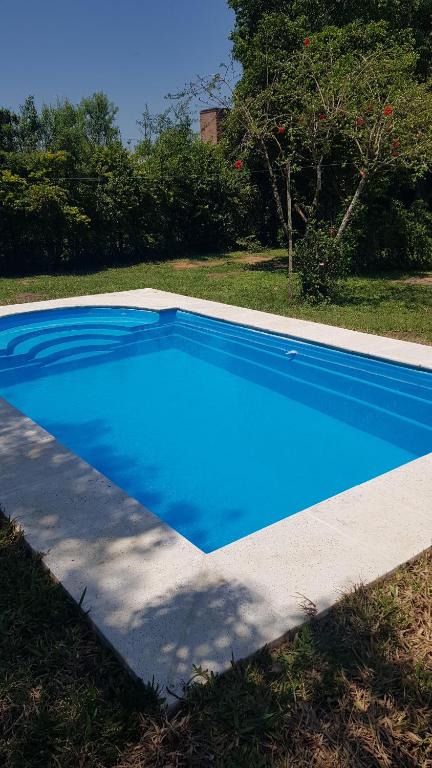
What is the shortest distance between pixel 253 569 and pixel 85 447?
3.20 meters

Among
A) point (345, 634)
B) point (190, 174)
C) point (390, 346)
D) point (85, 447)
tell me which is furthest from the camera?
point (190, 174)

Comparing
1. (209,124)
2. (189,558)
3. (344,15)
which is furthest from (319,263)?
(209,124)

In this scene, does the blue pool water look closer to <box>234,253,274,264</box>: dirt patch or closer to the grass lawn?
the grass lawn

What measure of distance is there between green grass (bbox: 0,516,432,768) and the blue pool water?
5.47 feet

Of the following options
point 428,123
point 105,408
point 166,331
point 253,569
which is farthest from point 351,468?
point 428,123

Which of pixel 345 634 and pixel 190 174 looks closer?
pixel 345 634

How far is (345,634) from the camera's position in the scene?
2475 millimetres

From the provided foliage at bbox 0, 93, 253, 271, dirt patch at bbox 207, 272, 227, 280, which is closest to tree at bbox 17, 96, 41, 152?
foliage at bbox 0, 93, 253, 271

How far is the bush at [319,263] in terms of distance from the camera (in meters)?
9.52

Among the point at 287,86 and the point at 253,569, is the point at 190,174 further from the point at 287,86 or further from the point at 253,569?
the point at 253,569

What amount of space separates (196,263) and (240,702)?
16.0 metres

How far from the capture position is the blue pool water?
476 centimetres

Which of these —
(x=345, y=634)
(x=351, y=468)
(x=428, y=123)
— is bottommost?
(x=351, y=468)

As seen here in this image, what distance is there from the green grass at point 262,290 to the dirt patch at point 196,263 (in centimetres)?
7
